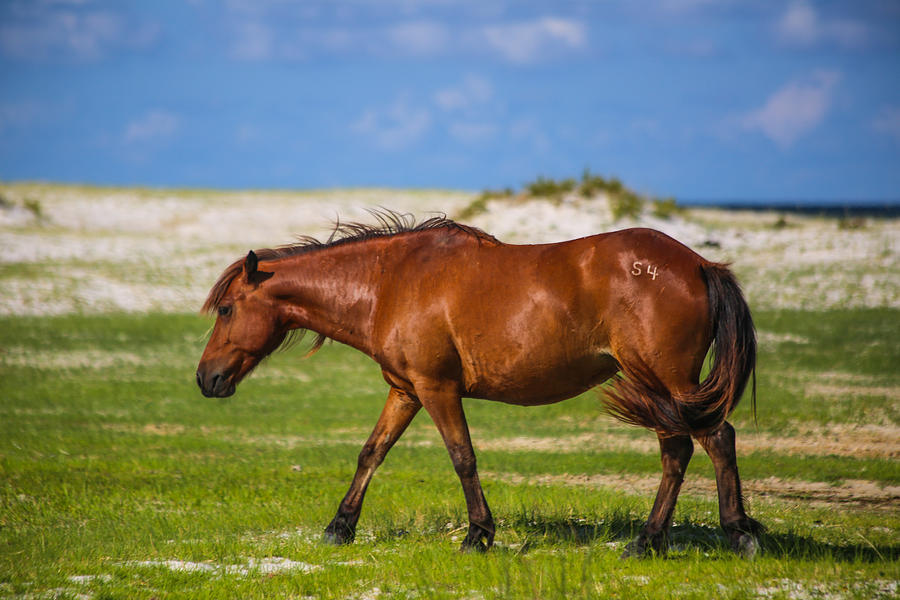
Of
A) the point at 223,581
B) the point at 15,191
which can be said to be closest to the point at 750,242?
the point at 223,581

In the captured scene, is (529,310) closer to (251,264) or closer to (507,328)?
(507,328)

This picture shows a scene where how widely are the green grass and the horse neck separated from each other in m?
1.81

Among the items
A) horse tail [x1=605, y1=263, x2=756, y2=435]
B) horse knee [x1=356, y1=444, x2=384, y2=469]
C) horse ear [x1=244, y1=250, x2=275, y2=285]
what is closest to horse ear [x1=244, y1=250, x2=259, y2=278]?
horse ear [x1=244, y1=250, x2=275, y2=285]

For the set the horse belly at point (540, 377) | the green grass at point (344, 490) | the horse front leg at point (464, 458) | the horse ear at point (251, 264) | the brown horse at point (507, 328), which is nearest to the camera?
the green grass at point (344, 490)

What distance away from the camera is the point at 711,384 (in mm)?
6613

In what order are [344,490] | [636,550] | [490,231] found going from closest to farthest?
[636,550], [344,490], [490,231]

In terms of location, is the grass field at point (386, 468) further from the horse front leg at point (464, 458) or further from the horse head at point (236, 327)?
the horse head at point (236, 327)

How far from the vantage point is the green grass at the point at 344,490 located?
631 cm

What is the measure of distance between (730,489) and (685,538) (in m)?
1.16

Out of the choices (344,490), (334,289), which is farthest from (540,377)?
(344,490)

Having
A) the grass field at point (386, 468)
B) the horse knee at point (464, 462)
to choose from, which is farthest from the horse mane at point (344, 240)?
the grass field at point (386, 468)

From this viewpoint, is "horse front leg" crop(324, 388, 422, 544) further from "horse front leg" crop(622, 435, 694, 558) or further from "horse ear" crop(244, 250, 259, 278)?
"horse front leg" crop(622, 435, 694, 558)

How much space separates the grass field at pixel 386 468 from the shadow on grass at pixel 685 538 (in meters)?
0.03

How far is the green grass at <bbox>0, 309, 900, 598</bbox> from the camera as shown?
6.31 metres
